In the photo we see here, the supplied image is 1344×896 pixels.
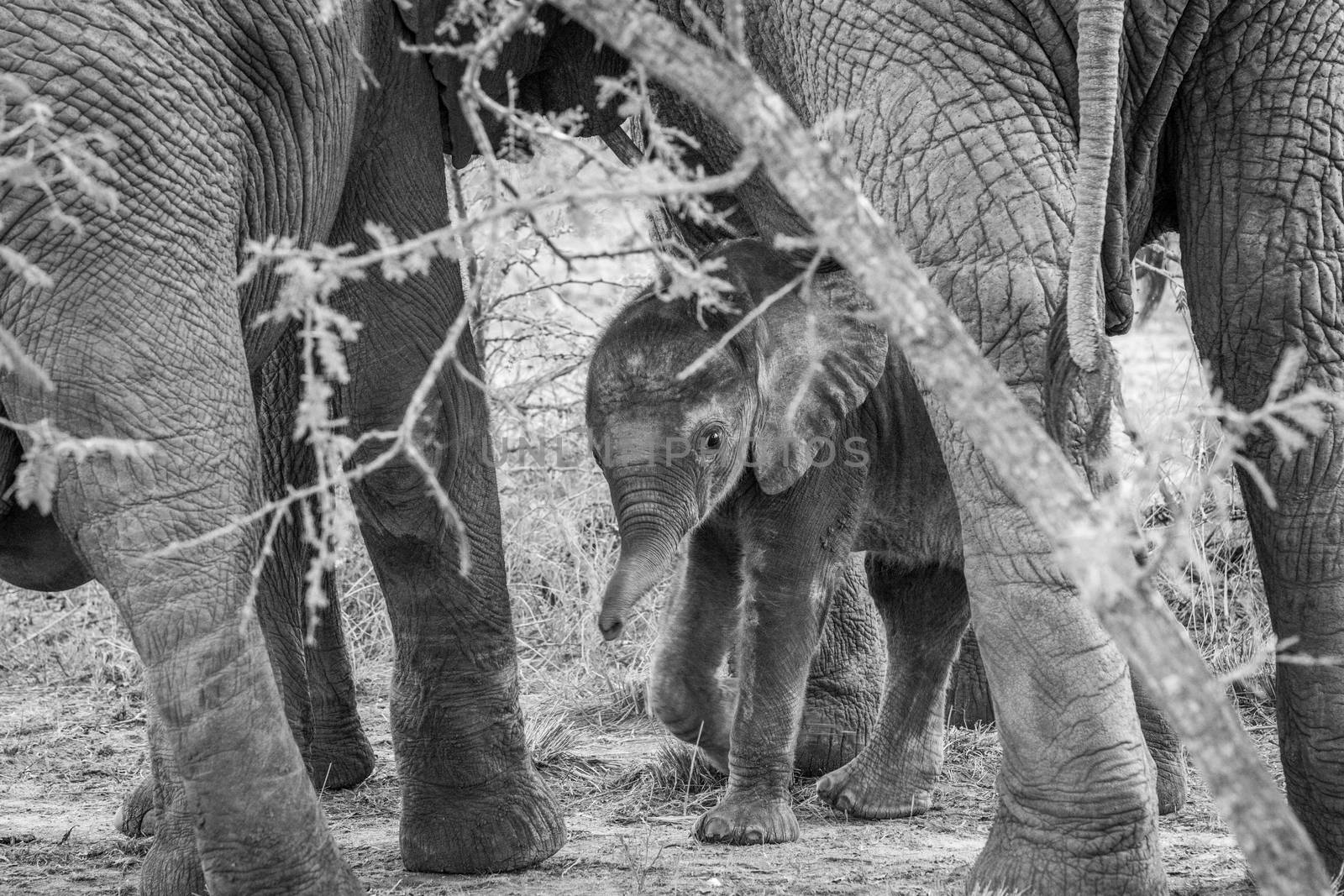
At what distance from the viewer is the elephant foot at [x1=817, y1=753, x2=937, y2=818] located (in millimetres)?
4438

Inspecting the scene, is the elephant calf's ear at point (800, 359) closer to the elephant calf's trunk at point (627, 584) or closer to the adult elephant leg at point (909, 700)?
the elephant calf's trunk at point (627, 584)

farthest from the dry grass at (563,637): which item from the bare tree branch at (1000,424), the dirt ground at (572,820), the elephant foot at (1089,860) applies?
the bare tree branch at (1000,424)

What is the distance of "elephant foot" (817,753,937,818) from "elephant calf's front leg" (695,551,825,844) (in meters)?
0.25

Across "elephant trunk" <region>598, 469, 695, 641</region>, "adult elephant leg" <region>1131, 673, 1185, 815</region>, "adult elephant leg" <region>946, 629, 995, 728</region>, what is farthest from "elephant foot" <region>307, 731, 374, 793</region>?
"adult elephant leg" <region>1131, 673, 1185, 815</region>

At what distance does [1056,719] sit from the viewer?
3.18 metres

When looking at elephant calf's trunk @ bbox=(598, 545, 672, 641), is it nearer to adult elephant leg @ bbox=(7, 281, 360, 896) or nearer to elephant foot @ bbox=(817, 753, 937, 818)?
adult elephant leg @ bbox=(7, 281, 360, 896)

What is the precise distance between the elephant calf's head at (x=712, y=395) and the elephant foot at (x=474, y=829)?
0.62m

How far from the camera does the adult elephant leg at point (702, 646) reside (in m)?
4.38

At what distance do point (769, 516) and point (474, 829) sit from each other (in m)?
1.03

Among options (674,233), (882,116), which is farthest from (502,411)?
(882,116)

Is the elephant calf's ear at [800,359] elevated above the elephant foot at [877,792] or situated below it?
above

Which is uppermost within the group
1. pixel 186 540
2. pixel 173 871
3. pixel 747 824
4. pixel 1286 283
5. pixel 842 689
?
pixel 1286 283

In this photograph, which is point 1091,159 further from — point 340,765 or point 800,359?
point 340,765

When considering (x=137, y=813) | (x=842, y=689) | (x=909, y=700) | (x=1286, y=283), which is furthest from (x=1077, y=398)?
(x=137, y=813)
